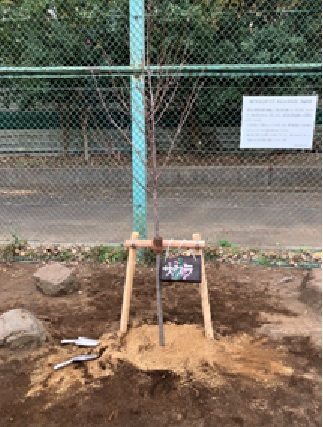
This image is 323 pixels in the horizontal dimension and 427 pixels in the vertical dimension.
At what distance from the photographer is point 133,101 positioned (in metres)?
3.92

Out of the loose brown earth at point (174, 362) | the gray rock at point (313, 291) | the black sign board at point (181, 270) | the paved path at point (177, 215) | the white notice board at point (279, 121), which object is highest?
the white notice board at point (279, 121)

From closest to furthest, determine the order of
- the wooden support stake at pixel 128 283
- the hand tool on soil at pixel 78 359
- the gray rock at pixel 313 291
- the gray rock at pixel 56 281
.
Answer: the hand tool on soil at pixel 78 359 → the wooden support stake at pixel 128 283 → the gray rock at pixel 313 291 → the gray rock at pixel 56 281

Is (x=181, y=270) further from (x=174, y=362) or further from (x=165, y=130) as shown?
(x=165, y=130)

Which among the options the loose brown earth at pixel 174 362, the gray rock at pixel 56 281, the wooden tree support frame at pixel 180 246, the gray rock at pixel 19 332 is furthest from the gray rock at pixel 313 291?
the gray rock at pixel 19 332

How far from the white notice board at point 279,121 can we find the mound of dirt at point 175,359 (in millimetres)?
2115

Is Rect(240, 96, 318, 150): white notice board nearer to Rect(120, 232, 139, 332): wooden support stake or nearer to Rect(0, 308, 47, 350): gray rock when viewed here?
Rect(120, 232, 139, 332): wooden support stake

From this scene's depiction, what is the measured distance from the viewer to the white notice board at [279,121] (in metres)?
4.15

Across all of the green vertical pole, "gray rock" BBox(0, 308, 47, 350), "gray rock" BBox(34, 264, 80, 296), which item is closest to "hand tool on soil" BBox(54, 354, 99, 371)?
"gray rock" BBox(0, 308, 47, 350)

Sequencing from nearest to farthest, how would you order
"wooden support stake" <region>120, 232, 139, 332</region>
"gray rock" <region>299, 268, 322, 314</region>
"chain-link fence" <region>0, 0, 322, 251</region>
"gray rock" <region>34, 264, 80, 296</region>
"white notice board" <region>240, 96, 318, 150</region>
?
"wooden support stake" <region>120, 232, 139, 332</region> < "gray rock" <region>299, 268, 322, 314</region> < "gray rock" <region>34, 264, 80, 296</region> < "white notice board" <region>240, 96, 318, 150</region> < "chain-link fence" <region>0, 0, 322, 251</region>

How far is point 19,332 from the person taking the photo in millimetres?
2881

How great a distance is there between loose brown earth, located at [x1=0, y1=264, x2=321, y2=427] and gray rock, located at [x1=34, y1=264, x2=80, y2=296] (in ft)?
0.26

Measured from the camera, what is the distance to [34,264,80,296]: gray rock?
148 inches

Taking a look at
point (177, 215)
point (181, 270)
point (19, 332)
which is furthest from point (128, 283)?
point (177, 215)

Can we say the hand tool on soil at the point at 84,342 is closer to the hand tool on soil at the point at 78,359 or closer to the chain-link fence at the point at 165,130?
the hand tool on soil at the point at 78,359
